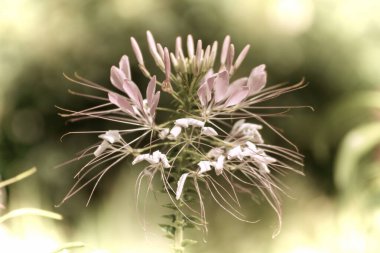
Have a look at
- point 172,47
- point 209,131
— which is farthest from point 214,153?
point 172,47

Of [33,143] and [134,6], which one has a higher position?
[134,6]

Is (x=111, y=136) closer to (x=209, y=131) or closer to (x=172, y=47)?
(x=209, y=131)

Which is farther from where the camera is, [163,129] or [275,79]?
[275,79]

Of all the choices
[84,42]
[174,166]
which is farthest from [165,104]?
[174,166]

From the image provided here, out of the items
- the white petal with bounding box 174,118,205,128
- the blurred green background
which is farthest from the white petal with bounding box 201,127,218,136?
the blurred green background

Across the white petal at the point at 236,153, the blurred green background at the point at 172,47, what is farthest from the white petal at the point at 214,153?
the blurred green background at the point at 172,47

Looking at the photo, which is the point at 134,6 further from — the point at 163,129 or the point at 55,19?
the point at 163,129

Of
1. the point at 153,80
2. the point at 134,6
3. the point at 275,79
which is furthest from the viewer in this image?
the point at 275,79

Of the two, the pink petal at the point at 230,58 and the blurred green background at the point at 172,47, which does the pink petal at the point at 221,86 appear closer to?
the pink petal at the point at 230,58

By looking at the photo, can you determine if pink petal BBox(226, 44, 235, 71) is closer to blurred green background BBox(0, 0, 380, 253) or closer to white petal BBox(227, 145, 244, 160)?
white petal BBox(227, 145, 244, 160)
